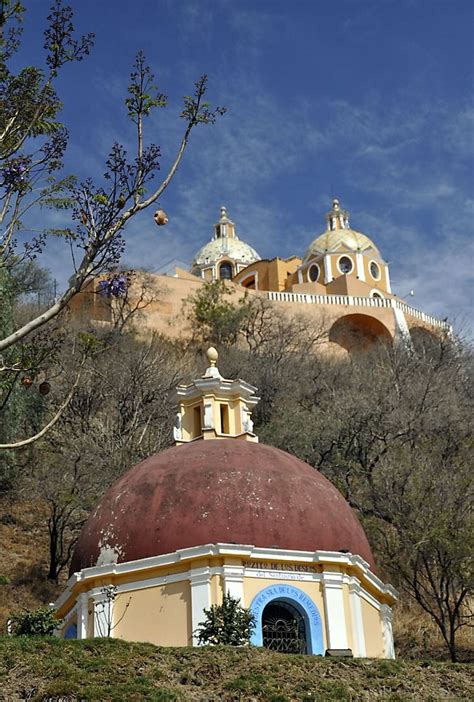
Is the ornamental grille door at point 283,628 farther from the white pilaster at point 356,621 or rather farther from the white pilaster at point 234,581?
the white pilaster at point 356,621

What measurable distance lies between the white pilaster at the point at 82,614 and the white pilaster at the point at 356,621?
413cm

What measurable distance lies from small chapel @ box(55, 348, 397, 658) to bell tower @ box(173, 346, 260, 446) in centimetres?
162

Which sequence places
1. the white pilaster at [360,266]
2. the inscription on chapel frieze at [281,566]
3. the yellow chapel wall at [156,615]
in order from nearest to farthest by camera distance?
the yellow chapel wall at [156,615], the inscription on chapel frieze at [281,566], the white pilaster at [360,266]

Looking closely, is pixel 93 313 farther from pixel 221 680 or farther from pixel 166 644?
pixel 221 680

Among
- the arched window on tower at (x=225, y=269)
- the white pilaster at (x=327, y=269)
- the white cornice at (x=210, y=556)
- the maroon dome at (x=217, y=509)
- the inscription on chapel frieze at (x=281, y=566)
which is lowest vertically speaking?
the inscription on chapel frieze at (x=281, y=566)

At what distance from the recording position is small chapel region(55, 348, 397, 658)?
1469cm

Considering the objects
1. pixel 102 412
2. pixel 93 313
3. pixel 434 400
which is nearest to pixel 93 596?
pixel 102 412

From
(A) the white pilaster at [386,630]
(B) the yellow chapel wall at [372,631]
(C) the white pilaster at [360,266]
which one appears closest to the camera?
(B) the yellow chapel wall at [372,631]

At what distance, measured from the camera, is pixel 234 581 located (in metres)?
14.7

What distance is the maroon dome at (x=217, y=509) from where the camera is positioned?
1527cm

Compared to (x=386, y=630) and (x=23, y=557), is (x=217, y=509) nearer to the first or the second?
(x=386, y=630)

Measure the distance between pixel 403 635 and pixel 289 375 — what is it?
13.8 m

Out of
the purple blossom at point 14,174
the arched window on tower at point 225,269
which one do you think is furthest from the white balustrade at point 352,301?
the purple blossom at point 14,174

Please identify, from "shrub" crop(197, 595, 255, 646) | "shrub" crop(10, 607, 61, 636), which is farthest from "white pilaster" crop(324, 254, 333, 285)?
"shrub" crop(10, 607, 61, 636)
